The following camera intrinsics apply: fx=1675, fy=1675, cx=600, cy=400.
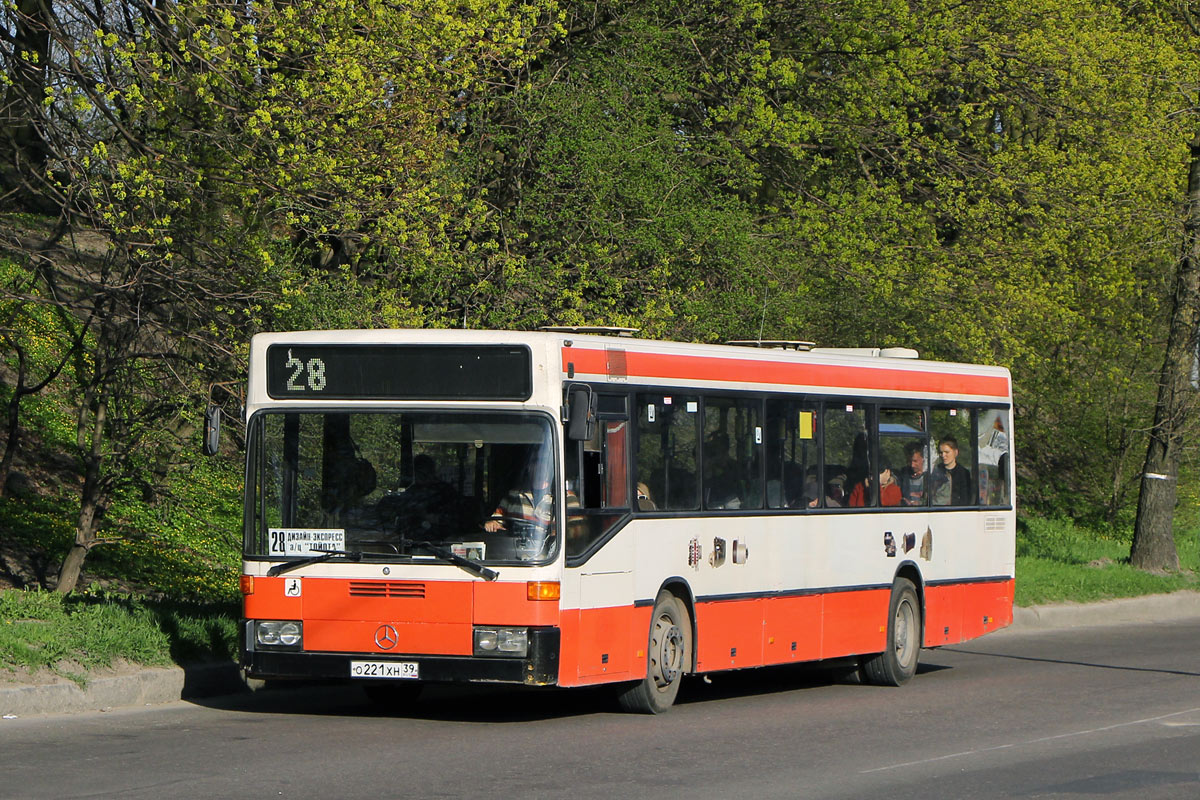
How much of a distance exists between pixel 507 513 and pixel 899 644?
19.2 ft

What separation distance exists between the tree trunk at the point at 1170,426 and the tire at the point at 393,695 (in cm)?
1667

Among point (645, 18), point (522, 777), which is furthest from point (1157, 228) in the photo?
point (522, 777)

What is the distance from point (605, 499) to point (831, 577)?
141 inches

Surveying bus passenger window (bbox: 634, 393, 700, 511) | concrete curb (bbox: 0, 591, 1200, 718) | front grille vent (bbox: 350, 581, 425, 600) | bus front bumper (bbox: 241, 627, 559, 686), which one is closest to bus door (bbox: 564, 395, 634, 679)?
bus passenger window (bbox: 634, 393, 700, 511)

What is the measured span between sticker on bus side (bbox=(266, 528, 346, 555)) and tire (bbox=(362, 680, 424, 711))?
5.99 ft

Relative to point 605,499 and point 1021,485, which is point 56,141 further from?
point 1021,485

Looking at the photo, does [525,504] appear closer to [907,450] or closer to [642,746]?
[642,746]

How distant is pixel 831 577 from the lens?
575 inches

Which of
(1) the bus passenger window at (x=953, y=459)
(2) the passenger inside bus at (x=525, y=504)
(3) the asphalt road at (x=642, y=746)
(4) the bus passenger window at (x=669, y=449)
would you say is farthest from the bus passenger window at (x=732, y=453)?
(1) the bus passenger window at (x=953, y=459)

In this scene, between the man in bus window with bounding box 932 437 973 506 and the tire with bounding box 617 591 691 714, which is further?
the man in bus window with bounding box 932 437 973 506

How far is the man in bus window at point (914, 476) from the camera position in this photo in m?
15.9

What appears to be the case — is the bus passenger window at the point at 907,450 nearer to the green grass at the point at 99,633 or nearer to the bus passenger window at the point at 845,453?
the bus passenger window at the point at 845,453

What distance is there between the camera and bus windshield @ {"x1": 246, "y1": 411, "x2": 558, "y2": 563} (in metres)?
11.1

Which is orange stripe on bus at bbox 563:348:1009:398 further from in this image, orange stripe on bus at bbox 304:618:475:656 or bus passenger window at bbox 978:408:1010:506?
orange stripe on bus at bbox 304:618:475:656
